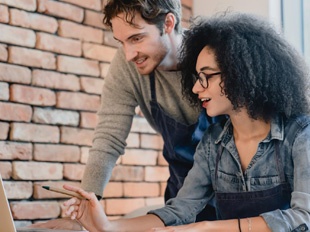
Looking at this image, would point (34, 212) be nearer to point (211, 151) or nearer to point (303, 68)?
→ point (211, 151)

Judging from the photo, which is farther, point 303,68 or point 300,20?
point 300,20

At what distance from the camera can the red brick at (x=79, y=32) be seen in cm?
269

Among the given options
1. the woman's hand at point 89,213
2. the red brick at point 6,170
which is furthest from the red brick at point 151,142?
the woman's hand at point 89,213

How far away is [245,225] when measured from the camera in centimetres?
157

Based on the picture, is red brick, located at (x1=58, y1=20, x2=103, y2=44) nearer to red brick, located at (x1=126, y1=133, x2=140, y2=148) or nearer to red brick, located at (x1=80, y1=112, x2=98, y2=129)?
red brick, located at (x1=80, y1=112, x2=98, y2=129)

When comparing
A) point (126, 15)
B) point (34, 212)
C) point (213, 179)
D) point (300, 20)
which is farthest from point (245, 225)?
point (300, 20)

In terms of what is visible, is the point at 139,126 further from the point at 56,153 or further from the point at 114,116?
the point at 114,116

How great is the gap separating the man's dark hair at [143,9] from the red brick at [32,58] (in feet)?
1.75

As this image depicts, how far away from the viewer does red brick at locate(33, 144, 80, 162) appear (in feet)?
8.47

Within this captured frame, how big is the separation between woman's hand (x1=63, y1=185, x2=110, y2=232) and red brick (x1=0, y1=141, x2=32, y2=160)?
0.80m

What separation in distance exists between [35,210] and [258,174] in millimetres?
1128

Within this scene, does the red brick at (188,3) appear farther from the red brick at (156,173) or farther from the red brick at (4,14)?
the red brick at (4,14)

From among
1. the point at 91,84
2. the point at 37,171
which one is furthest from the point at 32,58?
the point at 37,171

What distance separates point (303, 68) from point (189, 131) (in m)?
0.47
